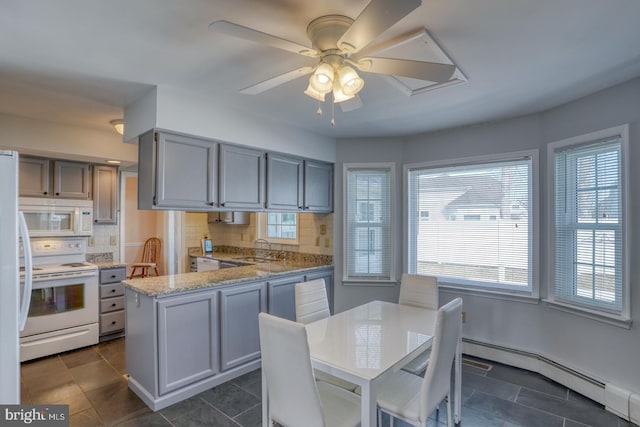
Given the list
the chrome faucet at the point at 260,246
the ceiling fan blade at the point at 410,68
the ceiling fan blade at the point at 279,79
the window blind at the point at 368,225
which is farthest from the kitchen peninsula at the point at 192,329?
the ceiling fan blade at the point at 410,68

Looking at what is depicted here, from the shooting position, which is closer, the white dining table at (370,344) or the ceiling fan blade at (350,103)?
the white dining table at (370,344)

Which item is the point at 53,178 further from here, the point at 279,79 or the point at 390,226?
the point at 390,226

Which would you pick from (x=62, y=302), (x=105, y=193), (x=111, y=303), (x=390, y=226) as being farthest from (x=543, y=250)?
(x=105, y=193)

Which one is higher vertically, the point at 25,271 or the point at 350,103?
the point at 350,103

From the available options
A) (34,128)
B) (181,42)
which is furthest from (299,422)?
(34,128)

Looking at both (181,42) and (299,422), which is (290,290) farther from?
(181,42)

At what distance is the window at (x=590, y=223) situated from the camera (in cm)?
263

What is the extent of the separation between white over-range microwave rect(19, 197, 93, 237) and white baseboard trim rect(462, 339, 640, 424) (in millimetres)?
4559

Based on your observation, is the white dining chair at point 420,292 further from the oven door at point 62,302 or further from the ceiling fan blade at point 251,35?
the oven door at point 62,302

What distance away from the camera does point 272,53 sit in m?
2.08

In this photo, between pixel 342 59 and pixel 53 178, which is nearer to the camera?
pixel 342 59

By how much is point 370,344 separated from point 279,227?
3.04m

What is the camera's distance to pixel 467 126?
143 inches

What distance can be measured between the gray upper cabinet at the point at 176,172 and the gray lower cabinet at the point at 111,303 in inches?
65.0
